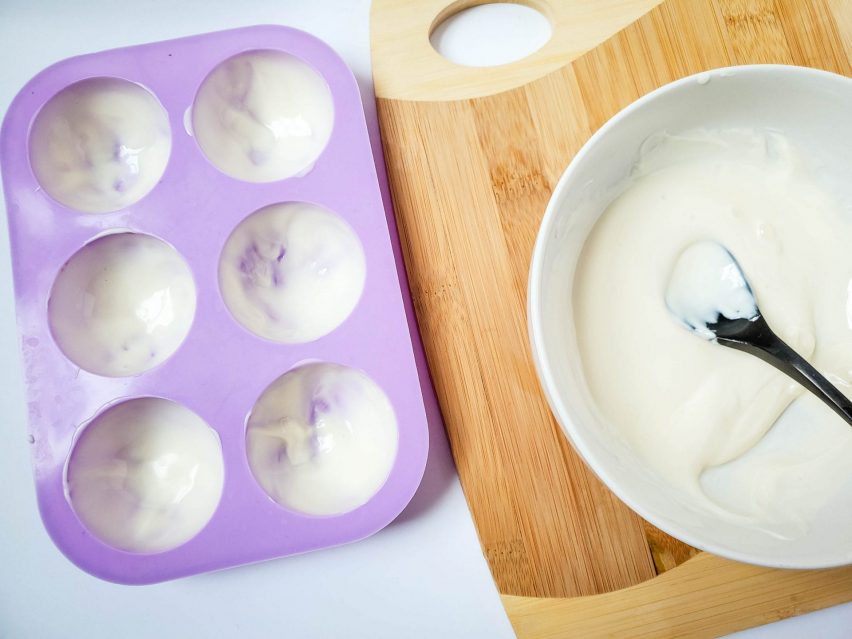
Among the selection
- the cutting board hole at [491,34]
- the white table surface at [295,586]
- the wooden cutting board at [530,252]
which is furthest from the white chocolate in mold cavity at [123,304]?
the cutting board hole at [491,34]

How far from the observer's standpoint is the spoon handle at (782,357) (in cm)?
67

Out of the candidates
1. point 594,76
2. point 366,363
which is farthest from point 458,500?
point 594,76

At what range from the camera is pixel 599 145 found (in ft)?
2.14

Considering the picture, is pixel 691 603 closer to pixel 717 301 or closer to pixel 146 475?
pixel 717 301

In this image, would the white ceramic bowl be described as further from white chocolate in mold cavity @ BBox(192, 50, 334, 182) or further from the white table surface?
white chocolate in mold cavity @ BBox(192, 50, 334, 182)

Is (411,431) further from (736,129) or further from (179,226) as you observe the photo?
(736,129)

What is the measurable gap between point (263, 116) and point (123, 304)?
0.31 metres

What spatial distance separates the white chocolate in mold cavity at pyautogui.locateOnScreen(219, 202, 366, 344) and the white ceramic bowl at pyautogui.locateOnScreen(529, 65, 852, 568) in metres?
0.25

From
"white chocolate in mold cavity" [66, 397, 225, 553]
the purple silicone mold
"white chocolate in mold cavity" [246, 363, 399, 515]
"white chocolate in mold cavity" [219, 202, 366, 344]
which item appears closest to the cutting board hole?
the purple silicone mold

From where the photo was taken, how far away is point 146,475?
83cm

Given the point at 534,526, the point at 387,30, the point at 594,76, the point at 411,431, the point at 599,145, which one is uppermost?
the point at 387,30

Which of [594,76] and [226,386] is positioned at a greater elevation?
[594,76]

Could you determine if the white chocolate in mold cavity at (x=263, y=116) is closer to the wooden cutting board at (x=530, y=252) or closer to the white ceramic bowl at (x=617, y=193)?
the wooden cutting board at (x=530, y=252)

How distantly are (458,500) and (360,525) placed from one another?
0.14m
